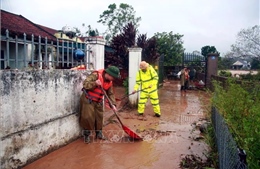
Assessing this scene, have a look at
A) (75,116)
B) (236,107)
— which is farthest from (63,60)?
(236,107)

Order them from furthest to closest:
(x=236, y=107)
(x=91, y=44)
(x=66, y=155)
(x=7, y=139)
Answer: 1. (x=91, y=44)
2. (x=66, y=155)
3. (x=236, y=107)
4. (x=7, y=139)

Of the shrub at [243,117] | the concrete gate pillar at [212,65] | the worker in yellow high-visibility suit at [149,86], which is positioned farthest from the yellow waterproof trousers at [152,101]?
the concrete gate pillar at [212,65]

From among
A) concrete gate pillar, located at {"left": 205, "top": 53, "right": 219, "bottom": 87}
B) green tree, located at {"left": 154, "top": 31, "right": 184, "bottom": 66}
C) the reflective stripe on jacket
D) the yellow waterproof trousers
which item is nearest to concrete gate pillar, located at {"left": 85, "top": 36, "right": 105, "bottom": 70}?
the reflective stripe on jacket

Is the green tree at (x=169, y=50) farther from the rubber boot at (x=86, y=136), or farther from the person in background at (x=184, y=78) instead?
the rubber boot at (x=86, y=136)

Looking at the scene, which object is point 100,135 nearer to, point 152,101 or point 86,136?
point 86,136

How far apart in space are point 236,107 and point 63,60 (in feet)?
10.3

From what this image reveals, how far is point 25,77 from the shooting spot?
3.32 metres

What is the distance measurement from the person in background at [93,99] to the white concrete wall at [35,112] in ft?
0.83

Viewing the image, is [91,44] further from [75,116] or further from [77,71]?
[75,116]

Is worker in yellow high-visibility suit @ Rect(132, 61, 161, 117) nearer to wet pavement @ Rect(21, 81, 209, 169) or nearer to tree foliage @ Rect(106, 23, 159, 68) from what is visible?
wet pavement @ Rect(21, 81, 209, 169)

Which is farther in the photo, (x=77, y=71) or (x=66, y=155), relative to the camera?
(x=77, y=71)

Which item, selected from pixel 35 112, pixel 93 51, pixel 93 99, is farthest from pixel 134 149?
pixel 93 51

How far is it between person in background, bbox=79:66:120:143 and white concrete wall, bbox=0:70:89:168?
25cm

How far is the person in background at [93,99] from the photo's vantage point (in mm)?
4371
